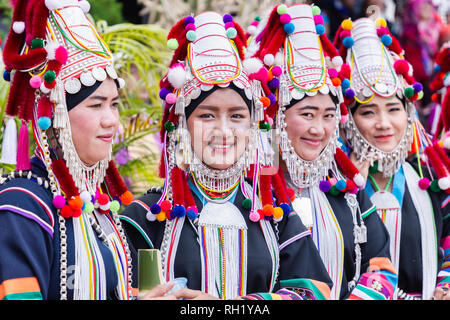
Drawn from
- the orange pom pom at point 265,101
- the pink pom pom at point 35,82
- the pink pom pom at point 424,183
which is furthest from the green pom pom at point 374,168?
the pink pom pom at point 35,82

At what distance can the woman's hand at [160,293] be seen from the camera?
247 centimetres

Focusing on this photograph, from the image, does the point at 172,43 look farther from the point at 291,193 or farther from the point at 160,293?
the point at 160,293

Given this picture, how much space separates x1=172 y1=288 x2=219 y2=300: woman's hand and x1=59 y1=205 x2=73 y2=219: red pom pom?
0.53 meters

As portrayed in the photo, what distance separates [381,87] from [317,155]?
0.69m

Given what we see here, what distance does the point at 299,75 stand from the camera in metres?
3.50

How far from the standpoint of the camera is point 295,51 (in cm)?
356

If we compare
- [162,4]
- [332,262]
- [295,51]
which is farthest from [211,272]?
[162,4]

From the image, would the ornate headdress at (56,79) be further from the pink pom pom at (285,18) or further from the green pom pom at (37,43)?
the pink pom pom at (285,18)

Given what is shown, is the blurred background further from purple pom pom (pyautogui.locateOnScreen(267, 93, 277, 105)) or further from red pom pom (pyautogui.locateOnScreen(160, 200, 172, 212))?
red pom pom (pyautogui.locateOnScreen(160, 200, 172, 212))

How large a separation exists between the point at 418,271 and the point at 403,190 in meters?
0.49

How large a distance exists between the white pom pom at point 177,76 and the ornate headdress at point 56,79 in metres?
0.40

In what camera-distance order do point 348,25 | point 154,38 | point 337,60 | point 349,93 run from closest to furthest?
point 337,60, point 349,93, point 348,25, point 154,38

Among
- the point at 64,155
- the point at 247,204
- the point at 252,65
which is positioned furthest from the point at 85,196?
the point at 252,65

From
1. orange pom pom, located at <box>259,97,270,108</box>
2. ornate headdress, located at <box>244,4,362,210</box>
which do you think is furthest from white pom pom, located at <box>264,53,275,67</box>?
orange pom pom, located at <box>259,97,270,108</box>
